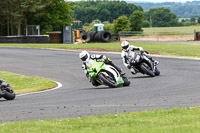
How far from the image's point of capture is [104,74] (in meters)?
15.2

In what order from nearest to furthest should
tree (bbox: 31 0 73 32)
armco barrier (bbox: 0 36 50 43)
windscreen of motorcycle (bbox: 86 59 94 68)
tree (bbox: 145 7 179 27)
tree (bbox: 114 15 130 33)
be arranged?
1. windscreen of motorcycle (bbox: 86 59 94 68)
2. armco barrier (bbox: 0 36 50 43)
3. tree (bbox: 31 0 73 32)
4. tree (bbox: 114 15 130 33)
5. tree (bbox: 145 7 179 27)

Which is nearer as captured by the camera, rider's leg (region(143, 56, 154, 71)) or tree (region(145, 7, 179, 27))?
rider's leg (region(143, 56, 154, 71))

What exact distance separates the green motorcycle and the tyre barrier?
39655 mm

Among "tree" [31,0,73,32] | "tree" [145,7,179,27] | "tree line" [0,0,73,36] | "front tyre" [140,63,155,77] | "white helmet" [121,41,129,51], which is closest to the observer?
"white helmet" [121,41,129,51]

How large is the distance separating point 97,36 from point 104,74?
40515 mm

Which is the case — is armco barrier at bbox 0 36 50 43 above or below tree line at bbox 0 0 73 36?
below

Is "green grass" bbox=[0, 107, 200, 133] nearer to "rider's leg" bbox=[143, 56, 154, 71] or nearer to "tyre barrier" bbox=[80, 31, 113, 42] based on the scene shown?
"rider's leg" bbox=[143, 56, 154, 71]

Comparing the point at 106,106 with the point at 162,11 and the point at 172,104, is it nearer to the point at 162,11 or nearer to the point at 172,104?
the point at 172,104

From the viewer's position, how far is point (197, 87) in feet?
46.8

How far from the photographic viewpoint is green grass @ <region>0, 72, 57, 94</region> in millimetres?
17308

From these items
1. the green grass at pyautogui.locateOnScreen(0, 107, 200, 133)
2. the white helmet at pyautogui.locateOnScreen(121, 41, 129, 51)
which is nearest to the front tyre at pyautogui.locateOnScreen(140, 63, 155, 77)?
the white helmet at pyautogui.locateOnScreen(121, 41, 129, 51)

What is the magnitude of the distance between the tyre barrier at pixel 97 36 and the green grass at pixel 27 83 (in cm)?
3398

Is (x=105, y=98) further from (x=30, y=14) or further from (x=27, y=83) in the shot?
(x=30, y=14)

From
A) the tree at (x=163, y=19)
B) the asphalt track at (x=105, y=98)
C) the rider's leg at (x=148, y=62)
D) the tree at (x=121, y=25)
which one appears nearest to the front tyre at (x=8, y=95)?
the asphalt track at (x=105, y=98)
